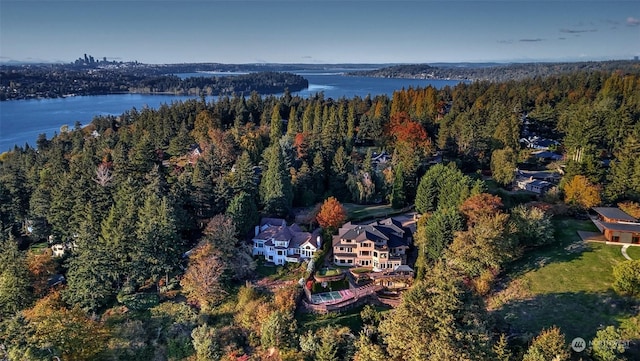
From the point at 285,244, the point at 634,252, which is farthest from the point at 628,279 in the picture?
the point at 285,244

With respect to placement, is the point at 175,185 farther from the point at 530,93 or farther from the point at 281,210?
the point at 530,93

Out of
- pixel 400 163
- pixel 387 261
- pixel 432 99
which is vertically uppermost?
pixel 432 99

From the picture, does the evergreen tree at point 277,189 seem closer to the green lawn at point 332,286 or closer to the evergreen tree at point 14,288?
the green lawn at point 332,286

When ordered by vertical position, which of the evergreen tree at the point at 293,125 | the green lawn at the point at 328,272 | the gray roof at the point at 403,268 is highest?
the evergreen tree at the point at 293,125

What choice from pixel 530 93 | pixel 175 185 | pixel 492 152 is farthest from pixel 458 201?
pixel 530 93

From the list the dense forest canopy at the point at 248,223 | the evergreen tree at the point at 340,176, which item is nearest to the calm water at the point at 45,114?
the dense forest canopy at the point at 248,223

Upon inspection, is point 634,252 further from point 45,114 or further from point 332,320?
point 45,114
